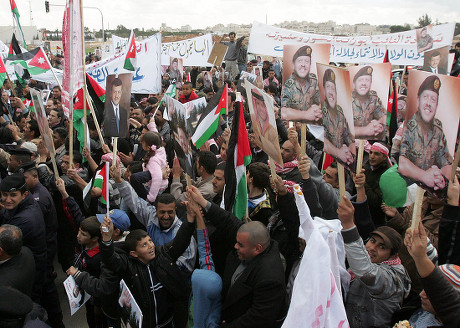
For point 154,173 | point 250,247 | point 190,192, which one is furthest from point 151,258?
point 154,173

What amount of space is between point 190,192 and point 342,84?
1.39 metres

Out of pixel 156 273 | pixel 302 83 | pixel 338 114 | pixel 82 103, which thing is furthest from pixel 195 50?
pixel 338 114

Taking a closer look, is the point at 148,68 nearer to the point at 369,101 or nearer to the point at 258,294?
the point at 369,101

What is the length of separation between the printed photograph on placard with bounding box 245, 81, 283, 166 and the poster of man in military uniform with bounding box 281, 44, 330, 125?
0.33m

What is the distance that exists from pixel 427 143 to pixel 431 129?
0.08 metres

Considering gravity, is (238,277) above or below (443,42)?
below

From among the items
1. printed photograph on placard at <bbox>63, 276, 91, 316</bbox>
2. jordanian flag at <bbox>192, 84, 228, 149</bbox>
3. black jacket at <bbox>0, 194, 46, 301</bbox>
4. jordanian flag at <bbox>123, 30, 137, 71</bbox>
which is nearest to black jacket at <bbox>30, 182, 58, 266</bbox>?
black jacket at <bbox>0, 194, 46, 301</bbox>

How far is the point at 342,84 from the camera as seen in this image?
2.77 meters

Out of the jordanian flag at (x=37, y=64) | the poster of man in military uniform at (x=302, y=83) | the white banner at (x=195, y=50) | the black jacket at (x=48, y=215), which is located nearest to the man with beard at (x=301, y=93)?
the poster of man in military uniform at (x=302, y=83)

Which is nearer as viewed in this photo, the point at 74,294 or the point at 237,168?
the point at 74,294

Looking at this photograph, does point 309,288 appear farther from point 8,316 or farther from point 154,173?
point 154,173

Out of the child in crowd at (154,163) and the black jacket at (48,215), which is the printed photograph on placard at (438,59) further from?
the black jacket at (48,215)

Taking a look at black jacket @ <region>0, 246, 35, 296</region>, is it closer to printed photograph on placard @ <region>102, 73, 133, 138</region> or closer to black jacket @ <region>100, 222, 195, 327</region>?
black jacket @ <region>100, 222, 195, 327</region>

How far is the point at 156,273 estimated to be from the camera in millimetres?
3297
